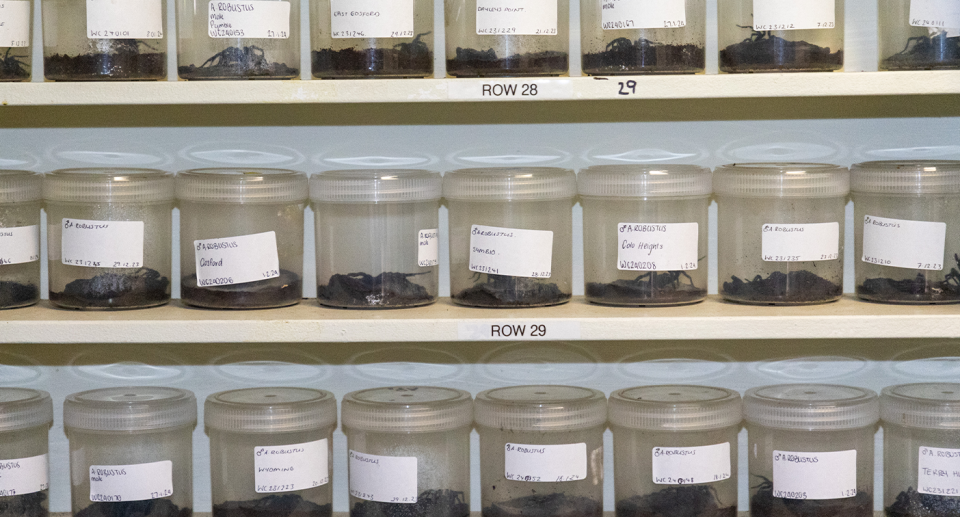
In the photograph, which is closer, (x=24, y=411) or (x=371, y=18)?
(x=371, y=18)

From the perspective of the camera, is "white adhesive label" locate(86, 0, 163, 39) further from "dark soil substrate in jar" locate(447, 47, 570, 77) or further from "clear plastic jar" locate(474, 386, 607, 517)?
"clear plastic jar" locate(474, 386, 607, 517)

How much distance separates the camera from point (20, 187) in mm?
1264

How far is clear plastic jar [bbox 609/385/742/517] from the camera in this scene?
1.23 m

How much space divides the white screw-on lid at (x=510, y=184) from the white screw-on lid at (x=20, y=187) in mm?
578

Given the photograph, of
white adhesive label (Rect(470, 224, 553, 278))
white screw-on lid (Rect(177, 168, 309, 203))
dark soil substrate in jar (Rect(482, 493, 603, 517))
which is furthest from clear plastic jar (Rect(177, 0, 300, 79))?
dark soil substrate in jar (Rect(482, 493, 603, 517))

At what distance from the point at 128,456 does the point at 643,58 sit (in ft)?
2.89

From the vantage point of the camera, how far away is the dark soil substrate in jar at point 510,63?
118 cm

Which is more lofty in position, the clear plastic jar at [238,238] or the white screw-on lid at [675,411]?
the clear plastic jar at [238,238]

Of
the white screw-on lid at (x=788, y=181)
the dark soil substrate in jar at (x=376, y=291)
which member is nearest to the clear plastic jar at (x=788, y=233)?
the white screw-on lid at (x=788, y=181)

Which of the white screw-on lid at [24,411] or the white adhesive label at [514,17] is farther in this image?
the white screw-on lid at [24,411]

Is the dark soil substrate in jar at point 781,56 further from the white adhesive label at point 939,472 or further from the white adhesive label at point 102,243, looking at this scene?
the white adhesive label at point 102,243

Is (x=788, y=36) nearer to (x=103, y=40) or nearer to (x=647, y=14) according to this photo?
(x=647, y=14)

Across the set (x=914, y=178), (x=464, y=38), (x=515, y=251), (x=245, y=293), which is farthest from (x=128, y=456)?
(x=914, y=178)

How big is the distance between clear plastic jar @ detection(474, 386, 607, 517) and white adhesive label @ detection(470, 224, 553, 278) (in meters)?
0.19
